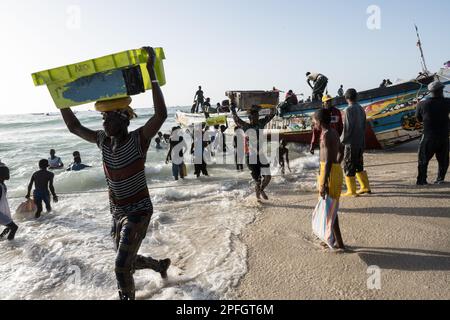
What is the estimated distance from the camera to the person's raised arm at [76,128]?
3184mm

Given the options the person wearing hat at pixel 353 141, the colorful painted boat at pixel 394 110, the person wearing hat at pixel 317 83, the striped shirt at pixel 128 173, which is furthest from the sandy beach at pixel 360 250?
the person wearing hat at pixel 317 83

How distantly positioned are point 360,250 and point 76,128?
10.9 ft

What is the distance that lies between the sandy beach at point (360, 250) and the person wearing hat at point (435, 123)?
24.6 inches

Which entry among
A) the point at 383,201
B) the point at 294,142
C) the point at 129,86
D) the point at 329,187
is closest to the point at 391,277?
the point at 329,187

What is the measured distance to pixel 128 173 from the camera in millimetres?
2965

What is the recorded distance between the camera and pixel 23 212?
290 inches

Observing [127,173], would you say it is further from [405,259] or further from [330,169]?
[405,259]

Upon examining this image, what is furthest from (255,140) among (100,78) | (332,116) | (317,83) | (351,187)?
(317,83)

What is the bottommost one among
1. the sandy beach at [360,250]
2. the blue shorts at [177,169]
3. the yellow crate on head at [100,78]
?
the blue shorts at [177,169]

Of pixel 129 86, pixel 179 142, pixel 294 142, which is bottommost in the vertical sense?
pixel 294 142

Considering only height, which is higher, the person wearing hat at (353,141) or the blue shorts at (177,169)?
the person wearing hat at (353,141)

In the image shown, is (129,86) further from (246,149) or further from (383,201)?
(383,201)

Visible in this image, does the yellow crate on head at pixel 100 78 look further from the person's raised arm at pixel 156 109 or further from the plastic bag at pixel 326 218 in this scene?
the plastic bag at pixel 326 218
